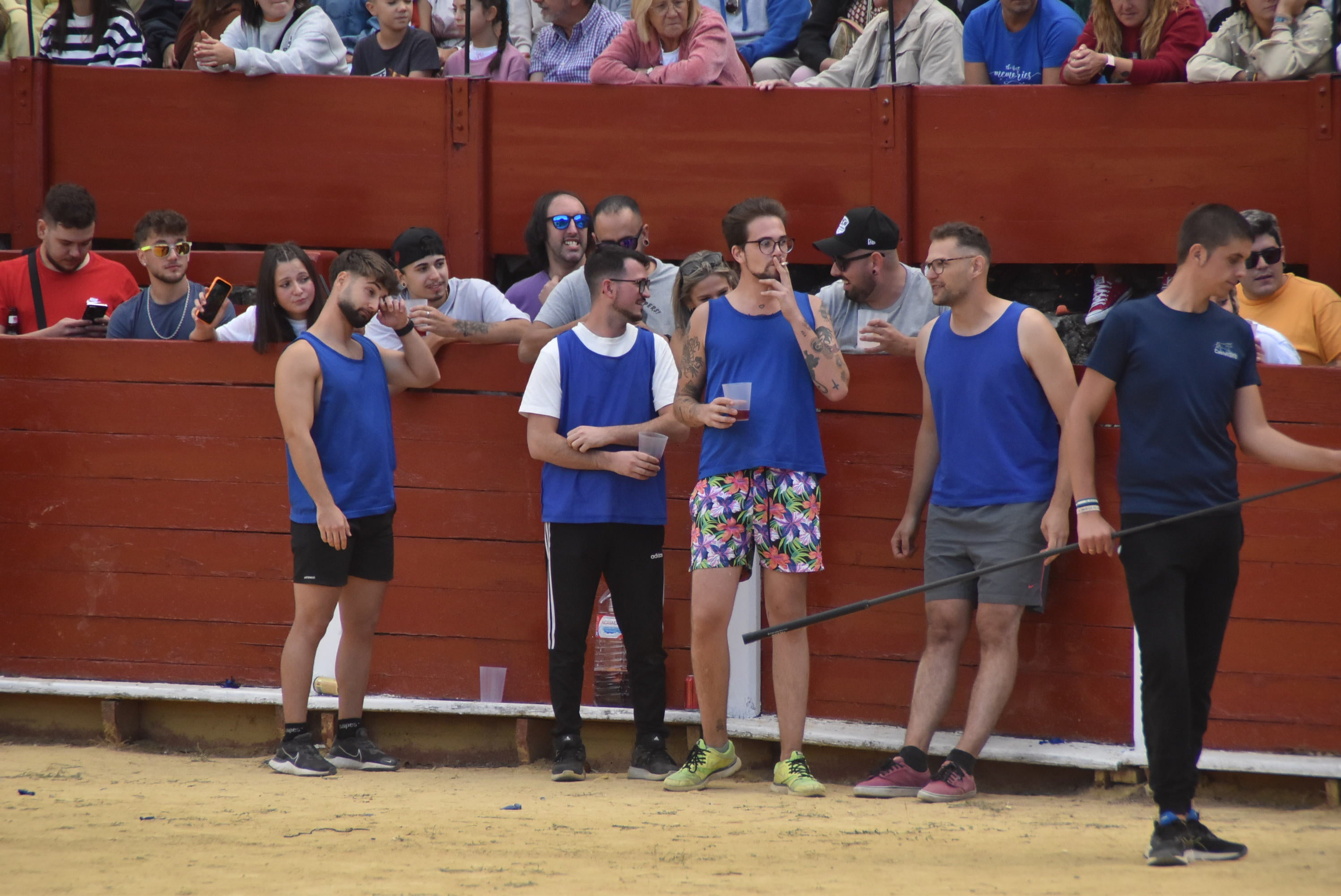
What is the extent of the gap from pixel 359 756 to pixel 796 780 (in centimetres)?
170

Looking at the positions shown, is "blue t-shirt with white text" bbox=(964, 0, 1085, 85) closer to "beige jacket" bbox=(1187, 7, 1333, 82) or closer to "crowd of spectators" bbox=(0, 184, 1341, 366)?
"beige jacket" bbox=(1187, 7, 1333, 82)

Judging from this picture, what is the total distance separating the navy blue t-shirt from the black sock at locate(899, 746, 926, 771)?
1242 mm

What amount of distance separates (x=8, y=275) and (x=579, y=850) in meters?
4.29

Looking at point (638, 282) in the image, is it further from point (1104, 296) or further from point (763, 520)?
point (1104, 296)

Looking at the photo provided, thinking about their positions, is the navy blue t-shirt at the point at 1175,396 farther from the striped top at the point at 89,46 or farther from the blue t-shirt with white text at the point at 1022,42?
the striped top at the point at 89,46

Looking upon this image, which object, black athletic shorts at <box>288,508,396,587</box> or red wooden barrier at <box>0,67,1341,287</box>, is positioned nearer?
black athletic shorts at <box>288,508,396,587</box>

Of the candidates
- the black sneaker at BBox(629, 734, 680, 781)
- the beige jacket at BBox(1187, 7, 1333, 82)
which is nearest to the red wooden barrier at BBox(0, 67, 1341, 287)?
the beige jacket at BBox(1187, 7, 1333, 82)

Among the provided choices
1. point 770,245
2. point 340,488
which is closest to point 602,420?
point 770,245

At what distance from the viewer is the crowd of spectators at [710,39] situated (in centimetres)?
671

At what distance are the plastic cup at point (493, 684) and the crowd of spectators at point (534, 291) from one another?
4.17 ft

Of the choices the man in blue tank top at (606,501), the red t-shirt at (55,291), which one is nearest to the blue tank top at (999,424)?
the man in blue tank top at (606,501)

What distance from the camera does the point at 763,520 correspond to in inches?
205

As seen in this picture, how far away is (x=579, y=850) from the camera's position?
4367 millimetres

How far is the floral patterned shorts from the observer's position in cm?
515
